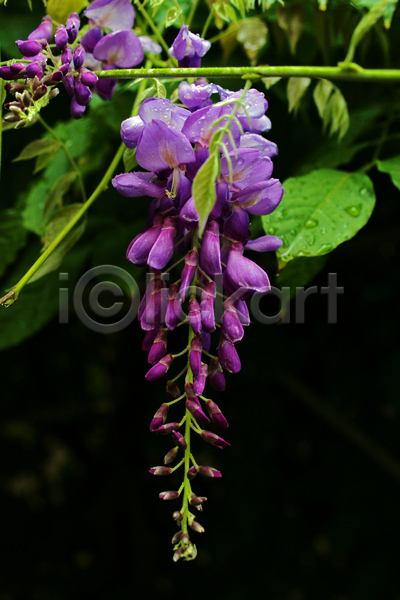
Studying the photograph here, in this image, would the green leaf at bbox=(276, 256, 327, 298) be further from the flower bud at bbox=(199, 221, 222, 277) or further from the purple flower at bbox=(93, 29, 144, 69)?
the purple flower at bbox=(93, 29, 144, 69)

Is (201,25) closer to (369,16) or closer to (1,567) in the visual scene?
(369,16)

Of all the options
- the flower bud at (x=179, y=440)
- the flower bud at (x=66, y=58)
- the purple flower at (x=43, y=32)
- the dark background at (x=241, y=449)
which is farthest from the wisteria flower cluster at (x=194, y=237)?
the dark background at (x=241, y=449)

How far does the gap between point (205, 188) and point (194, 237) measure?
0.11 metres

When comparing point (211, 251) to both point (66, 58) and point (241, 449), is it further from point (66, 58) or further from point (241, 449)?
point (241, 449)

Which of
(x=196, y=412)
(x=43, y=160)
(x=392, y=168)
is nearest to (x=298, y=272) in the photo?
(x=392, y=168)

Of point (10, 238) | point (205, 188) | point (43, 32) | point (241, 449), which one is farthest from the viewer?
point (241, 449)

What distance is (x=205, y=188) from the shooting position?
0.39 m

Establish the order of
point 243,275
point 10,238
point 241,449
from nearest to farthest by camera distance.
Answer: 1. point 243,275
2. point 10,238
3. point 241,449

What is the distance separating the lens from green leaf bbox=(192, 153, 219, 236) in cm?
38

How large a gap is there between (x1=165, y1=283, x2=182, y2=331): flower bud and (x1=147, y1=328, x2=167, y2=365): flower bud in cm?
2

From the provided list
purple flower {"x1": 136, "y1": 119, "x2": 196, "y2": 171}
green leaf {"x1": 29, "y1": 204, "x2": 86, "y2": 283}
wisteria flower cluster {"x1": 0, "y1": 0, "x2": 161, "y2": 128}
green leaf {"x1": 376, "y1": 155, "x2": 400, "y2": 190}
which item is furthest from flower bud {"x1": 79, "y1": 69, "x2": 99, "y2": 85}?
green leaf {"x1": 376, "y1": 155, "x2": 400, "y2": 190}

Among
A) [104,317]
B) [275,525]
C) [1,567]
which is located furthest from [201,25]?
[1,567]


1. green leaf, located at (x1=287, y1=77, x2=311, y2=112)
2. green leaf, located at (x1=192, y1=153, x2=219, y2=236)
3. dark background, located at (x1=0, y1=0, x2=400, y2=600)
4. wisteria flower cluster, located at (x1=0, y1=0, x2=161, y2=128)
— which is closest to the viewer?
green leaf, located at (x1=192, y1=153, x2=219, y2=236)

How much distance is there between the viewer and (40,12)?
0.84 metres
